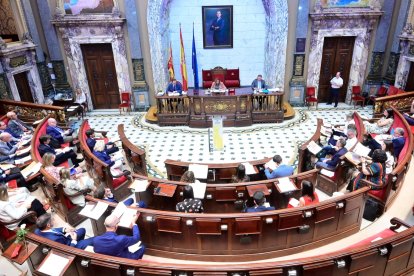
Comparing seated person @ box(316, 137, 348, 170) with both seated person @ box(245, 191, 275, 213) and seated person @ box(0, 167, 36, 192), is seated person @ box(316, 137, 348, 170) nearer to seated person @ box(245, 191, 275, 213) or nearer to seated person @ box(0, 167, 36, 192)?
→ seated person @ box(245, 191, 275, 213)

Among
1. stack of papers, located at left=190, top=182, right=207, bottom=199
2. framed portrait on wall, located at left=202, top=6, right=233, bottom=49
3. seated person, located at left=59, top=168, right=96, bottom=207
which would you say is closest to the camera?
stack of papers, located at left=190, top=182, right=207, bottom=199

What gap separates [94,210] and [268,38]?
33.9 ft

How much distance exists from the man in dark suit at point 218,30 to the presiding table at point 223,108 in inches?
144

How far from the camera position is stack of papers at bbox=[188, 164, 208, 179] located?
568cm

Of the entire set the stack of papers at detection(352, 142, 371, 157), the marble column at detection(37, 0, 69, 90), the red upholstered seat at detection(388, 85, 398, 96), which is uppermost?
the marble column at detection(37, 0, 69, 90)

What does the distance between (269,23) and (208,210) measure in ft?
30.3

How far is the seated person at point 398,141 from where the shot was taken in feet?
21.9

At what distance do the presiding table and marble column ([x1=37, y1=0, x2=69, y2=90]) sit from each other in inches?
171

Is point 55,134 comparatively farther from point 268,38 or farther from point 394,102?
point 394,102

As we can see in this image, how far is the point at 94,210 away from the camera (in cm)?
465

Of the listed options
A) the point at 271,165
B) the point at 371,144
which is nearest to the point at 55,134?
the point at 271,165

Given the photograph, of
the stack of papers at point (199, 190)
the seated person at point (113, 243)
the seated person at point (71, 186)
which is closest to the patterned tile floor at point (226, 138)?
the seated person at point (71, 186)

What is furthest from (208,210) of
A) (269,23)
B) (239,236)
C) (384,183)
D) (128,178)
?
(269,23)

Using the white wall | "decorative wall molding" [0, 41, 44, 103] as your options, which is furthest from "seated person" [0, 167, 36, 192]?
the white wall
